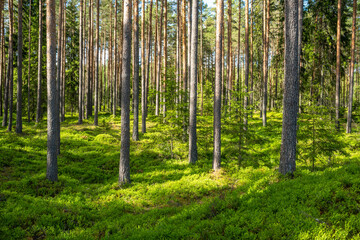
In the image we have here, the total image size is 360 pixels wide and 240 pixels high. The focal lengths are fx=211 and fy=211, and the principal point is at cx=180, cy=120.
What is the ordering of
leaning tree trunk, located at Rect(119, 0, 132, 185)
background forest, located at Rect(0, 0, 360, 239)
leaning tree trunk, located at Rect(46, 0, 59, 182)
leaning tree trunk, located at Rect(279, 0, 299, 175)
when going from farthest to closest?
leaning tree trunk, located at Rect(119, 0, 132, 185) < leaning tree trunk, located at Rect(46, 0, 59, 182) < leaning tree trunk, located at Rect(279, 0, 299, 175) < background forest, located at Rect(0, 0, 360, 239)

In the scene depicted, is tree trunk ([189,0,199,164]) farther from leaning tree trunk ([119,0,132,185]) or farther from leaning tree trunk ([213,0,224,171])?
leaning tree trunk ([119,0,132,185])

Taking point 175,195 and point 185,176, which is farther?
point 185,176

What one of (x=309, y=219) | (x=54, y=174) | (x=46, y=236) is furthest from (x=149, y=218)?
(x=54, y=174)

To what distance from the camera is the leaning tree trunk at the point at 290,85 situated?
7898mm

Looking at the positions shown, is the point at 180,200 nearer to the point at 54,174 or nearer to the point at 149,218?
the point at 149,218

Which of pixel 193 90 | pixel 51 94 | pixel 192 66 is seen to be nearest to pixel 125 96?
pixel 51 94

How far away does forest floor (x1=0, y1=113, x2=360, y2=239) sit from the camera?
5.24m

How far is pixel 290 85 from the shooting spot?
7.98 m

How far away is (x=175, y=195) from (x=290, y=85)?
620 centimetres

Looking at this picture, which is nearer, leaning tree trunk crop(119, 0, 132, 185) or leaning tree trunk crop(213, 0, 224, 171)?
leaning tree trunk crop(119, 0, 132, 185)

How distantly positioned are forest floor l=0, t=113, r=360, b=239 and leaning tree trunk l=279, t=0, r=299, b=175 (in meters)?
0.95

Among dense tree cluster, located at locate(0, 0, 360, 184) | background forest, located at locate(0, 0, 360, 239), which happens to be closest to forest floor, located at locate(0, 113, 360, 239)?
background forest, located at locate(0, 0, 360, 239)

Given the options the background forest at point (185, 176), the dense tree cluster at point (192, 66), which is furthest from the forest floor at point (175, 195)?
the dense tree cluster at point (192, 66)

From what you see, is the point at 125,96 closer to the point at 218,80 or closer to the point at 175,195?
the point at 218,80
